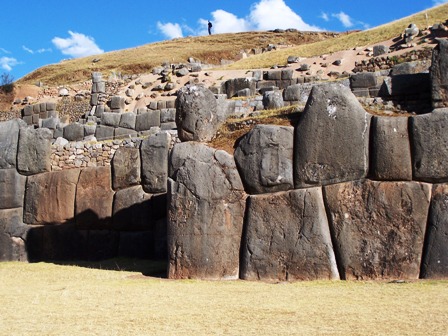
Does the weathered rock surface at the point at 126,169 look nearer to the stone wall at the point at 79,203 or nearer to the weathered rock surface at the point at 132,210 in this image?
the stone wall at the point at 79,203

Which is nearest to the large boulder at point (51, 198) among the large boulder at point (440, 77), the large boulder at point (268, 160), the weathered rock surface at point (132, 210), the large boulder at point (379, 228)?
the weathered rock surface at point (132, 210)

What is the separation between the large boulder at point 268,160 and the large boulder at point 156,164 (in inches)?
166

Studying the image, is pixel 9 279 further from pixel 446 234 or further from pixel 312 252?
pixel 446 234

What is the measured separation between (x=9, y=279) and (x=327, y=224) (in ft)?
21.3

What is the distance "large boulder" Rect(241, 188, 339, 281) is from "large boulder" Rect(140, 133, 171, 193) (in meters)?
4.51

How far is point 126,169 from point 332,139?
21.1 ft

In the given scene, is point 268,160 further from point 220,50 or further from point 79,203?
point 220,50

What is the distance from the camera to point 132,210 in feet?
51.4

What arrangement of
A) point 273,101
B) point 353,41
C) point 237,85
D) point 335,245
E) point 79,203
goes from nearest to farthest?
point 335,245
point 79,203
point 273,101
point 237,85
point 353,41

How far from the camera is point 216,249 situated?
1145 centimetres

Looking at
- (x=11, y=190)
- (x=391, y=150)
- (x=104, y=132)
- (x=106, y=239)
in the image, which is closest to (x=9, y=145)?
(x=11, y=190)

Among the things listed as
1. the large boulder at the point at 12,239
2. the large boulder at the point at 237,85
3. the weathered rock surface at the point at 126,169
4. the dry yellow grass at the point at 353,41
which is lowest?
the large boulder at the point at 12,239

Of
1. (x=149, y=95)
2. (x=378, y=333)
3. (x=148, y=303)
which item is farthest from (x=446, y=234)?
(x=149, y=95)

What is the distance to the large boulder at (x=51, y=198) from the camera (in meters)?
16.3
